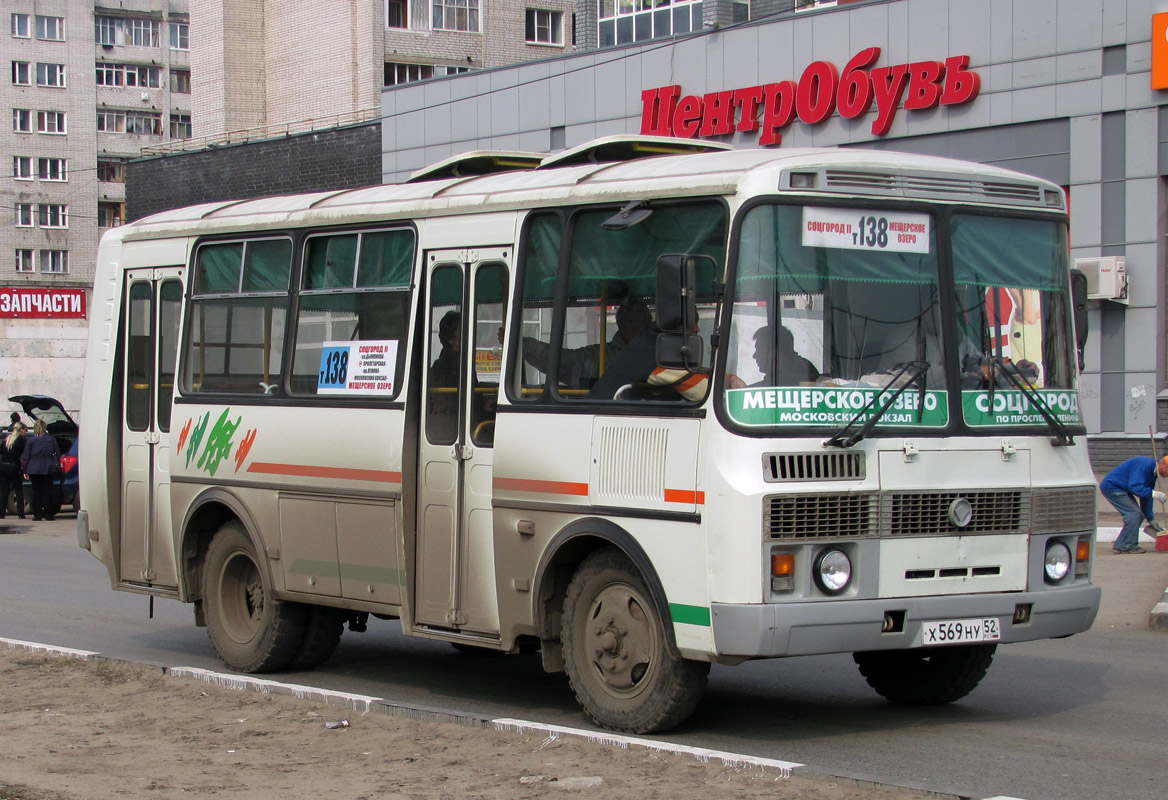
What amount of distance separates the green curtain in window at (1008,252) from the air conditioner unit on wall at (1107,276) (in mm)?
13751

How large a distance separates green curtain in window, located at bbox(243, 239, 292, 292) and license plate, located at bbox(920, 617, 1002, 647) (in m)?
4.66

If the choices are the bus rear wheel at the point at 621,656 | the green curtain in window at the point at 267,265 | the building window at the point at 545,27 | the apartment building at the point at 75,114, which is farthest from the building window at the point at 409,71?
the bus rear wheel at the point at 621,656

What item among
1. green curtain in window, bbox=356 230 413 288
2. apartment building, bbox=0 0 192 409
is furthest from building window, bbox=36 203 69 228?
green curtain in window, bbox=356 230 413 288

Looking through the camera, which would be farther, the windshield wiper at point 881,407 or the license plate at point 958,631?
the license plate at point 958,631

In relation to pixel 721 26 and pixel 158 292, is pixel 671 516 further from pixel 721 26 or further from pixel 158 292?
pixel 721 26

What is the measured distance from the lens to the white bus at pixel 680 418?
7.43 m

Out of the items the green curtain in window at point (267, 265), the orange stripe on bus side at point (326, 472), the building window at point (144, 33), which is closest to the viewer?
the orange stripe on bus side at point (326, 472)

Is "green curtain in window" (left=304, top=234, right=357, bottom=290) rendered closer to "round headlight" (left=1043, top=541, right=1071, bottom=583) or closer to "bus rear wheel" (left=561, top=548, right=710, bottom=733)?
"bus rear wheel" (left=561, top=548, right=710, bottom=733)

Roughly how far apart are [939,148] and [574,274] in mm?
16633

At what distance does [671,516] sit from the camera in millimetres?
7605

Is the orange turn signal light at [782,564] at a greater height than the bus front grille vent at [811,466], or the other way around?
the bus front grille vent at [811,466]

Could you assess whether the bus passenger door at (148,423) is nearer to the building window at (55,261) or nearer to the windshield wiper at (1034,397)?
the windshield wiper at (1034,397)

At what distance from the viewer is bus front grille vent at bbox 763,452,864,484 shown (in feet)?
24.0

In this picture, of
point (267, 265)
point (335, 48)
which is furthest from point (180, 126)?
point (267, 265)
